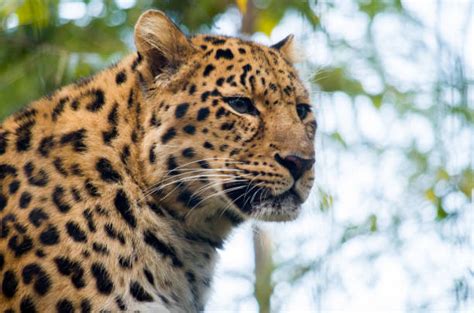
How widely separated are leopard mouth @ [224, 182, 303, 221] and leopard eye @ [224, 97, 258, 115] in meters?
0.63

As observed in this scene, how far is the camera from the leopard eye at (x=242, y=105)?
7086 millimetres

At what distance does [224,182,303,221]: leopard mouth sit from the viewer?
698 cm

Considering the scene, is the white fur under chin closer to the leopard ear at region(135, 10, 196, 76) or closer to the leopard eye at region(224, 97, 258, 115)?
the leopard eye at region(224, 97, 258, 115)

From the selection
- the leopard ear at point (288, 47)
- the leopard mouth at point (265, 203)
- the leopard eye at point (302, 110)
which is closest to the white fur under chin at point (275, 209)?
the leopard mouth at point (265, 203)

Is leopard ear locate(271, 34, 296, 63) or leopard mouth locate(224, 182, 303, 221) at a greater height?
leopard ear locate(271, 34, 296, 63)

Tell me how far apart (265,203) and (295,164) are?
40cm

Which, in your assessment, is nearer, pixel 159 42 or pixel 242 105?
pixel 242 105

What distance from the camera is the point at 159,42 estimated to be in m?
7.24

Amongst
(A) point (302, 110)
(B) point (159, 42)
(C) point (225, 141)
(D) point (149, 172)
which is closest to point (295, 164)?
(C) point (225, 141)

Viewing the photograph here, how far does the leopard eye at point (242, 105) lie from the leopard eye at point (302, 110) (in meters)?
0.52

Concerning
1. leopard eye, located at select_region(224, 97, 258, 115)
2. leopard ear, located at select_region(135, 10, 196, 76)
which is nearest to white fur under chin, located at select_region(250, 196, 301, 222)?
leopard eye, located at select_region(224, 97, 258, 115)

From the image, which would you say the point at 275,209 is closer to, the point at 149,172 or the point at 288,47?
the point at 149,172

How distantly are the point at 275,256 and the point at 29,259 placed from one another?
388cm

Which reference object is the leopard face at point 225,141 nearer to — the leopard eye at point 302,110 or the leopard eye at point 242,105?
the leopard eye at point 242,105
